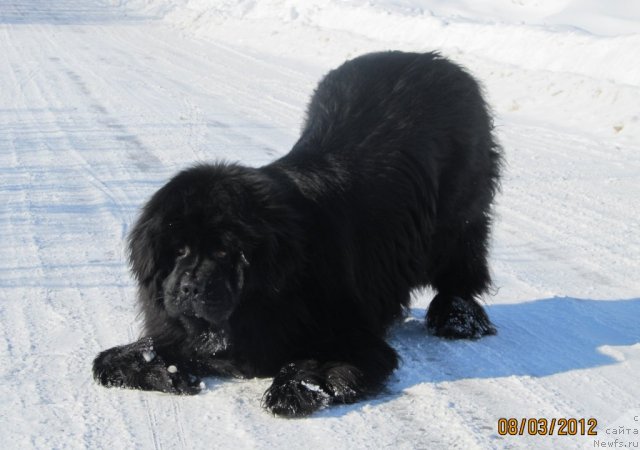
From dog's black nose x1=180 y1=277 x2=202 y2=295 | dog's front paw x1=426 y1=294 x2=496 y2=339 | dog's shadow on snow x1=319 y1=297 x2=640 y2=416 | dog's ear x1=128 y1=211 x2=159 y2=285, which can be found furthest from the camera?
dog's front paw x1=426 y1=294 x2=496 y2=339

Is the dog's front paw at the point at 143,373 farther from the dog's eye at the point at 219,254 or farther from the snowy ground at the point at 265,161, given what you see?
the dog's eye at the point at 219,254

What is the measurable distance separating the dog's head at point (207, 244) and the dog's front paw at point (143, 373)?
0.76ft

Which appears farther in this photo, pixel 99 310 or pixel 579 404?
pixel 99 310

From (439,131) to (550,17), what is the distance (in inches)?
628

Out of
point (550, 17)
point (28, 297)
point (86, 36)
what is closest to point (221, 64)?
point (86, 36)

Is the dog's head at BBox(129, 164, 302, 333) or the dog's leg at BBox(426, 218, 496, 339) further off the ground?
the dog's head at BBox(129, 164, 302, 333)

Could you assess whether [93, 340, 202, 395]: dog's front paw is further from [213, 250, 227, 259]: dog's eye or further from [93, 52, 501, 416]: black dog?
[213, 250, 227, 259]: dog's eye

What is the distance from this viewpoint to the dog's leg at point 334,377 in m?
3.87

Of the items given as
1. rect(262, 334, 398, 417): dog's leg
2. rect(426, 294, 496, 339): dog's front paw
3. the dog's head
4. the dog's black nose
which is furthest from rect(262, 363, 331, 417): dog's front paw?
rect(426, 294, 496, 339): dog's front paw

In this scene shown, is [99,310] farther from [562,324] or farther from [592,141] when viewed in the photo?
[592,141]

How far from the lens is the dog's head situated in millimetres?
3824

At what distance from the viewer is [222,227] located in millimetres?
3830

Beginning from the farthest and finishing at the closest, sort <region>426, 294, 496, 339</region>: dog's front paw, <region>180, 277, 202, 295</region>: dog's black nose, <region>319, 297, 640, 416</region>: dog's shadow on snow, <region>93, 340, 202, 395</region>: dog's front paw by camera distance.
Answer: <region>426, 294, 496, 339</region>: dog's front paw < <region>319, 297, 640, 416</region>: dog's shadow on snow < <region>93, 340, 202, 395</region>: dog's front paw < <region>180, 277, 202, 295</region>: dog's black nose

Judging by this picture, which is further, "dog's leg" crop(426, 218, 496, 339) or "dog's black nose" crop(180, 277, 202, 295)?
"dog's leg" crop(426, 218, 496, 339)
